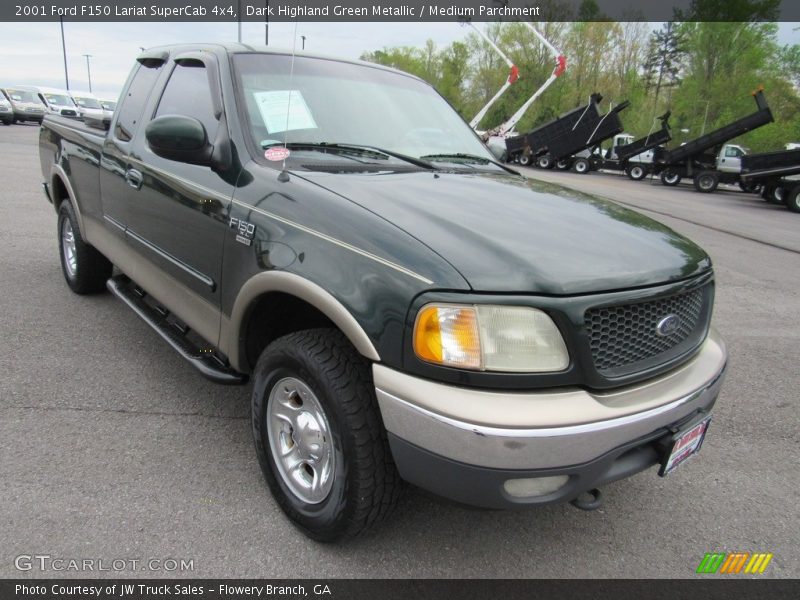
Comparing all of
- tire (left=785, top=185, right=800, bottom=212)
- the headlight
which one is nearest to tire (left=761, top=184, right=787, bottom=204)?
tire (left=785, top=185, right=800, bottom=212)

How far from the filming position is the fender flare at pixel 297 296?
1.86 m

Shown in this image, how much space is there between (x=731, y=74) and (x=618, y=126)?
1339 cm

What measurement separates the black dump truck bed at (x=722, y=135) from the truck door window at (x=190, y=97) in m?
22.4

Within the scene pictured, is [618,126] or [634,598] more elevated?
Answer: [618,126]

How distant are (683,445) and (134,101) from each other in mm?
3626

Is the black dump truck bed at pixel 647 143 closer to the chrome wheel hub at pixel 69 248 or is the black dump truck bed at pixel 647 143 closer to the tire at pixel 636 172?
the tire at pixel 636 172

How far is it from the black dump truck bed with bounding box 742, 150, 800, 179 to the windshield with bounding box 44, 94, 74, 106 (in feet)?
109

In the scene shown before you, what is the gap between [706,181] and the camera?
920 inches

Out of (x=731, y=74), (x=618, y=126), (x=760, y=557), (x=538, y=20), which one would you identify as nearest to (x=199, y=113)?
(x=760, y=557)

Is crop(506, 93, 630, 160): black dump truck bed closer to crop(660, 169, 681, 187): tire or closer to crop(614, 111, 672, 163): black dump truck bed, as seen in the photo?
crop(614, 111, 672, 163): black dump truck bed

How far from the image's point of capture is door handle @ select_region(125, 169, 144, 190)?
3.19m

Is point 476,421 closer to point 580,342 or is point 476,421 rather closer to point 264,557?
point 580,342

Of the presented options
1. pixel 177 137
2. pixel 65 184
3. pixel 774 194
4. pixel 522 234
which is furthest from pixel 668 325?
pixel 774 194

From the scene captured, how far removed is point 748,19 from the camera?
3256 cm
